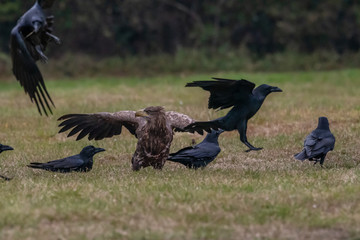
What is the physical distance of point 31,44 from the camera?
8109mm

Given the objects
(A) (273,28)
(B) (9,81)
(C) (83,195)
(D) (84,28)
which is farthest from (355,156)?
(D) (84,28)

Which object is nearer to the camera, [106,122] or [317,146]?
[317,146]

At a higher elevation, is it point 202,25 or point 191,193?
point 202,25

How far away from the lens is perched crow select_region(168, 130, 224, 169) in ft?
29.6

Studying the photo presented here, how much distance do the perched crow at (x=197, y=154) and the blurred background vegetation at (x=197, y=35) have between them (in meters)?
22.7

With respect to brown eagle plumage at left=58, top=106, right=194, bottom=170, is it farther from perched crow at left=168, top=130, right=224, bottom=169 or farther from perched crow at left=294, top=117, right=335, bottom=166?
perched crow at left=294, top=117, right=335, bottom=166

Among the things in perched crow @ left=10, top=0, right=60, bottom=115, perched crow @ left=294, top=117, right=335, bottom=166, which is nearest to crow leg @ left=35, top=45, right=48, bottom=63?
perched crow @ left=10, top=0, right=60, bottom=115

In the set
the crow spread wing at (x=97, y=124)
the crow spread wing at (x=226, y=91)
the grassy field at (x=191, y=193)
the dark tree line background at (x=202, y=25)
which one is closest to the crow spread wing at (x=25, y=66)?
the grassy field at (x=191, y=193)

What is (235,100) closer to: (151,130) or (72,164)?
(151,130)

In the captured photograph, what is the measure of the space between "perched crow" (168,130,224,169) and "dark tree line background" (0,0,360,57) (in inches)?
999

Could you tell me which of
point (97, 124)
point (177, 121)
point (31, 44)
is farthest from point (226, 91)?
point (31, 44)

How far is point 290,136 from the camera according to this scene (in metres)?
12.4

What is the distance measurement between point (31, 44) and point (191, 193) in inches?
105

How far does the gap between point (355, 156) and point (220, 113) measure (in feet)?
15.5
